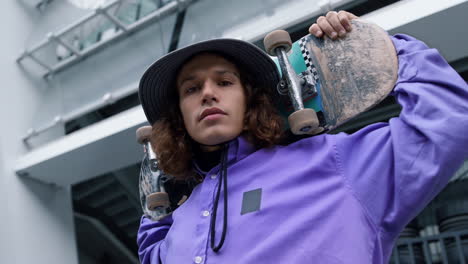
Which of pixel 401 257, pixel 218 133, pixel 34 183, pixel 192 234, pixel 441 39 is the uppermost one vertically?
pixel 218 133

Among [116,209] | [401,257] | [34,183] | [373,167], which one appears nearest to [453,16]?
[373,167]

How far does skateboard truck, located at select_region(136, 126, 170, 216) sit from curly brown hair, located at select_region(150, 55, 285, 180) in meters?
0.05

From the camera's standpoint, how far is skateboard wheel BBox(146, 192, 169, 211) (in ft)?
3.61

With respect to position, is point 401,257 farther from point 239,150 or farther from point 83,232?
point 83,232

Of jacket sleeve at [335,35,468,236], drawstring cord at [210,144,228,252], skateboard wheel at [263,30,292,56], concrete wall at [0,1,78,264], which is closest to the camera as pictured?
jacket sleeve at [335,35,468,236]

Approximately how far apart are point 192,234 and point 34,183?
199cm

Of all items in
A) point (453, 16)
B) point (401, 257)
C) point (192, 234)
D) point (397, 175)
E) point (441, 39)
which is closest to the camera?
point (397, 175)

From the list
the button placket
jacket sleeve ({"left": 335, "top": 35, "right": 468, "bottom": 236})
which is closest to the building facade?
jacket sleeve ({"left": 335, "top": 35, "right": 468, "bottom": 236})

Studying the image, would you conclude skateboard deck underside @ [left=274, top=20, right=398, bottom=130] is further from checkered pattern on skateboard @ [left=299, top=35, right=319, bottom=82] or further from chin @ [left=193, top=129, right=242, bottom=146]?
chin @ [left=193, top=129, right=242, bottom=146]

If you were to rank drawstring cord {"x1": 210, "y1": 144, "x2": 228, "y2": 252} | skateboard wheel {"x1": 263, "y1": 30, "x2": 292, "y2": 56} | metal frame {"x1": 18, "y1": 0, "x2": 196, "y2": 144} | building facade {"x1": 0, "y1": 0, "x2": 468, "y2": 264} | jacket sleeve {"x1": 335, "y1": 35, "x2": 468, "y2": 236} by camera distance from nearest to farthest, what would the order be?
jacket sleeve {"x1": 335, "y1": 35, "x2": 468, "y2": 236} → drawstring cord {"x1": 210, "y1": 144, "x2": 228, "y2": 252} → skateboard wheel {"x1": 263, "y1": 30, "x2": 292, "y2": 56} → building facade {"x1": 0, "y1": 0, "x2": 468, "y2": 264} → metal frame {"x1": 18, "y1": 0, "x2": 196, "y2": 144}

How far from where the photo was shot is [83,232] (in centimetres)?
386

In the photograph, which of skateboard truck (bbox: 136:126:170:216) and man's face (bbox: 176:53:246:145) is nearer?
man's face (bbox: 176:53:246:145)

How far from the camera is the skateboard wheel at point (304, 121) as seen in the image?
0.90 meters

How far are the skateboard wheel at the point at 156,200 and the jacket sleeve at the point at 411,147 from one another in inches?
16.0
